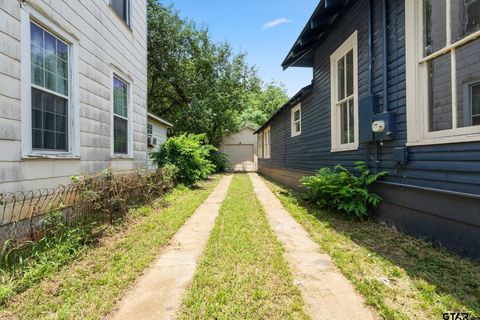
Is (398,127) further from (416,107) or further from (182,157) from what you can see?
(182,157)

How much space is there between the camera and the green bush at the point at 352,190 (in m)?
4.17

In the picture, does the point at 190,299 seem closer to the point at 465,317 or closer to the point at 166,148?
the point at 465,317

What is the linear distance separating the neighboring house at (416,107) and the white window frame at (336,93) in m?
0.02

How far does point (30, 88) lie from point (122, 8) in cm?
374

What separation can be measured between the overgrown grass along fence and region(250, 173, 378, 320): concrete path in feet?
8.70

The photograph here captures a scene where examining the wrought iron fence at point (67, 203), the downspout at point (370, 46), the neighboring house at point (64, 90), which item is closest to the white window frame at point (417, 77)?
the downspout at point (370, 46)

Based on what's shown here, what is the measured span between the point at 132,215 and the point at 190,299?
10.0ft

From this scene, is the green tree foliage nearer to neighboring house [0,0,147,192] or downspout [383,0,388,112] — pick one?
neighboring house [0,0,147,192]

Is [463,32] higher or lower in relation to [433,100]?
higher

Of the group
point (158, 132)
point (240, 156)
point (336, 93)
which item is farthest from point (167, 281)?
point (240, 156)

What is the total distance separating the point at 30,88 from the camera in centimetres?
306

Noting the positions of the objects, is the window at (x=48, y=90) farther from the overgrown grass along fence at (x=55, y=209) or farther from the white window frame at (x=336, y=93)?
the white window frame at (x=336, y=93)

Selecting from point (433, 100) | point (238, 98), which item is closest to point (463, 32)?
point (433, 100)

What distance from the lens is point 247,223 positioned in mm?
4402
